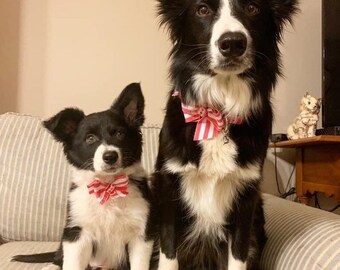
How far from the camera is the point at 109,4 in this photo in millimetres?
2412

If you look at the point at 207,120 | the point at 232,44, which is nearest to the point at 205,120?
the point at 207,120

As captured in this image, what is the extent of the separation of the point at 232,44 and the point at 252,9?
0.69 feet

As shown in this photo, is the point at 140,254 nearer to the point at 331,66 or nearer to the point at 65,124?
the point at 65,124

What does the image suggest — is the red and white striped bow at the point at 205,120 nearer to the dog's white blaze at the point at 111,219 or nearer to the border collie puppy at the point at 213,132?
the border collie puppy at the point at 213,132

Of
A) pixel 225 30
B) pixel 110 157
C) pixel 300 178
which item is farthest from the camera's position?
pixel 300 178

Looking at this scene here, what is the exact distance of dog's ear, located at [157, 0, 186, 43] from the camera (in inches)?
50.9

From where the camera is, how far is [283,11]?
1.27 meters

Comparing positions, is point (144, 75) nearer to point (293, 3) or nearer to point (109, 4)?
point (109, 4)

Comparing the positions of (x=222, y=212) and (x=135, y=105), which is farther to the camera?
(x=135, y=105)

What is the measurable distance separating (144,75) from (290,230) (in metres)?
1.51

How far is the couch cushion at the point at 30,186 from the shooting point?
1821 mm

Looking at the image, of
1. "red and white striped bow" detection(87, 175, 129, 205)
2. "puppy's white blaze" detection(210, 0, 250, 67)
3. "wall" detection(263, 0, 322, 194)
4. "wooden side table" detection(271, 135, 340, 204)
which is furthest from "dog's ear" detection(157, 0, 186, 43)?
"wall" detection(263, 0, 322, 194)

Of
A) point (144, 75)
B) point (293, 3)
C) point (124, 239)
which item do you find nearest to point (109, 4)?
point (144, 75)

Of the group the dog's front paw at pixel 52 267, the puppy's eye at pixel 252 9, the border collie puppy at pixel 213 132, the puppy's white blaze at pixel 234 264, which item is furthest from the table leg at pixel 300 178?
the dog's front paw at pixel 52 267
